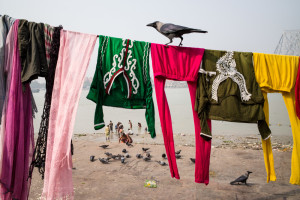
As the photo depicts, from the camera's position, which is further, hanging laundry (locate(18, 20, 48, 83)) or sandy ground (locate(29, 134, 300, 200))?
sandy ground (locate(29, 134, 300, 200))

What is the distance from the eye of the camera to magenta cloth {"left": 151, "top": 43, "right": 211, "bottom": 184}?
9.18 feet

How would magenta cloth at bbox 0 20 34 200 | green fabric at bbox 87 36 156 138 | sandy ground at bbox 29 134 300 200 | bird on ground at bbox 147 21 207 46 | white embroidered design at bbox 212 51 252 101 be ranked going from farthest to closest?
sandy ground at bbox 29 134 300 200, white embroidered design at bbox 212 51 252 101, green fabric at bbox 87 36 156 138, bird on ground at bbox 147 21 207 46, magenta cloth at bbox 0 20 34 200

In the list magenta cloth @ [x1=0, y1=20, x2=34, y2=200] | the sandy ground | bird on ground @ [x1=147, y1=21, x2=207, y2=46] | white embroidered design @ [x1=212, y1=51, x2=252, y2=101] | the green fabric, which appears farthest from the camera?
the sandy ground

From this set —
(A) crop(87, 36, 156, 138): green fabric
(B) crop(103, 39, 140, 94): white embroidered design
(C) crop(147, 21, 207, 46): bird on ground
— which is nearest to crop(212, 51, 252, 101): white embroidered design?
(C) crop(147, 21, 207, 46): bird on ground

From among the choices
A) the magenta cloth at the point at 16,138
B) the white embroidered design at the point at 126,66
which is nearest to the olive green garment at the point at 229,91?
the white embroidered design at the point at 126,66

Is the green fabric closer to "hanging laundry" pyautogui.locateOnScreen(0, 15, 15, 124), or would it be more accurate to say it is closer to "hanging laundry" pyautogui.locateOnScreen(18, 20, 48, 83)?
"hanging laundry" pyautogui.locateOnScreen(18, 20, 48, 83)

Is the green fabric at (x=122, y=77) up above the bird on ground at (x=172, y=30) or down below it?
below

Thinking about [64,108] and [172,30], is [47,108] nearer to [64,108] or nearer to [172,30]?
[64,108]

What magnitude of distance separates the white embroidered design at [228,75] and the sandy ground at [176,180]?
339 cm

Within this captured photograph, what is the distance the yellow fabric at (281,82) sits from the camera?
287cm

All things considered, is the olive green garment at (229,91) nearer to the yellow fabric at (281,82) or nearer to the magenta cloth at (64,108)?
the yellow fabric at (281,82)

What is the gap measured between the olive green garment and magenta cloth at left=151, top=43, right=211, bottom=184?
103 millimetres

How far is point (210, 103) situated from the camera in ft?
9.43

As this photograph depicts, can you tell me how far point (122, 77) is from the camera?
2811 millimetres
